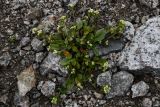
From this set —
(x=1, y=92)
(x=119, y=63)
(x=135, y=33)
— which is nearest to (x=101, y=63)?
(x=119, y=63)

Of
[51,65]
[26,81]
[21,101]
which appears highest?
[51,65]

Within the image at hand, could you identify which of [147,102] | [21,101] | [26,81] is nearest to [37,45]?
[26,81]

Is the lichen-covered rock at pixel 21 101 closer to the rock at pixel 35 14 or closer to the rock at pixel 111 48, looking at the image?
the rock at pixel 111 48

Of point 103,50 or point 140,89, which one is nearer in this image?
point 140,89

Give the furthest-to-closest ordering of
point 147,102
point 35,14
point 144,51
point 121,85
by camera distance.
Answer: point 35,14 → point 144,51 → point 121,85 → point 147,102

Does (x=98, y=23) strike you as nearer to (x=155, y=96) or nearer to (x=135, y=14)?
(x=135, y=14)

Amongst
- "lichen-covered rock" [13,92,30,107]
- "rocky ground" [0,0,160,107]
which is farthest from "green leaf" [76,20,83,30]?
"lichen-covered rock" [13,92,30,107]

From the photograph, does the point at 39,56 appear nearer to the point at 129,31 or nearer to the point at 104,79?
the point at 104,79
